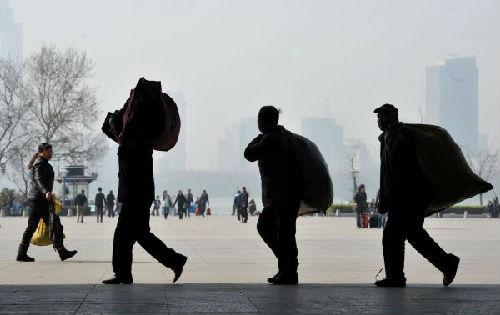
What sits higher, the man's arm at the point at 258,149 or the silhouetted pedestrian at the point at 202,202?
the man's arm at the point at 258,149

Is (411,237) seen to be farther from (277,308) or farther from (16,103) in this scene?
(16,103)

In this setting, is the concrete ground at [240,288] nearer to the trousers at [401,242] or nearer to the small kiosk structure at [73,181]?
the trousers at [401,242]

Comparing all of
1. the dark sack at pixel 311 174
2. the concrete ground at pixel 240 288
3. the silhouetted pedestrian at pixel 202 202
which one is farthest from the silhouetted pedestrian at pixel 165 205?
the dark sack at pixel 311 174

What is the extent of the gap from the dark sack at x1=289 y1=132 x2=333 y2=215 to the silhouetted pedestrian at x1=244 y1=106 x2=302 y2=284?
0.06 metres

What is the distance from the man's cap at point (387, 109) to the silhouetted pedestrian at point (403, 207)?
0.16 meters

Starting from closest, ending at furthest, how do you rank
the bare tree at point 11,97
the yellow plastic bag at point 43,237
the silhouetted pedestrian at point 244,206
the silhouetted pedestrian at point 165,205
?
the yellow plastic bag at point 43,237 < the silhouetted pedestrian at point 244,206 < the silhouetted pedestrian at point 165,205 < the bare tree at point 11,97

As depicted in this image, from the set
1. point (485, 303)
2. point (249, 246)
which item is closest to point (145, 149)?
point (485, 303)

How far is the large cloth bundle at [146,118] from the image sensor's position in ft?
33.3

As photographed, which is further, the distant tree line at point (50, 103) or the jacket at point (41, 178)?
the distant tree line at point (50, 103)

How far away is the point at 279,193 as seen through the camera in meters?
10.4

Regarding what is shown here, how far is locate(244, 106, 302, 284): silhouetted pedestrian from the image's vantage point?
10.4 meters

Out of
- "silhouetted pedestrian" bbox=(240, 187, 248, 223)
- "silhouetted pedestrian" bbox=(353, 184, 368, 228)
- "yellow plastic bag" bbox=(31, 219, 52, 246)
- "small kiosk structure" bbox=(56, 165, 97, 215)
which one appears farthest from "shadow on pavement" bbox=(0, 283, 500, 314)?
"small kiosk structure" bbox=(56, 165, 97, 215)

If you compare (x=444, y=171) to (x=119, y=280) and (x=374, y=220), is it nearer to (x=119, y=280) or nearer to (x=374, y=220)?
(x=119, y=280)

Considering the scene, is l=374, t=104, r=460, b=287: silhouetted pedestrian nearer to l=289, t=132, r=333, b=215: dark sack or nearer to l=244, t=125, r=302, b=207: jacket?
l=289, t=132, r=333, b=215: dark sack
